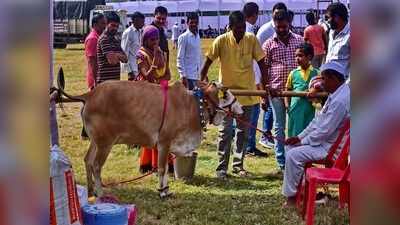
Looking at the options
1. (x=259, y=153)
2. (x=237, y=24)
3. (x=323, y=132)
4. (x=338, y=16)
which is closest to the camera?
(x=323, y=132)

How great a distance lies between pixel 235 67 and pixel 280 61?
0.67 meters

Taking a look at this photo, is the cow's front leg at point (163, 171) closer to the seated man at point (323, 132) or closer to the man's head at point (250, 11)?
the seated man at point (323, 132)

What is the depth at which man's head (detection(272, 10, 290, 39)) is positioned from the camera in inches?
289

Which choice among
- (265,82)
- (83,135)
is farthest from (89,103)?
(83,135)

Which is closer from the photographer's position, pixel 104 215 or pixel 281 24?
pixel 104 215

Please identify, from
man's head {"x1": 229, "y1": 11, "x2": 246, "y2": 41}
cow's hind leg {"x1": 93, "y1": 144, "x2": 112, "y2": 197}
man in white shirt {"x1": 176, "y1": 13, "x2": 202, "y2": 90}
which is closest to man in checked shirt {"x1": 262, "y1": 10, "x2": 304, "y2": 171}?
man's head {"x1": 229, "y1": 11, "x2": 246, "y2": 41}

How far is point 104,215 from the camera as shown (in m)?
3.73

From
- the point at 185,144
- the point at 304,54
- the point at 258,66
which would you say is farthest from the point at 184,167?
the point at 304,54

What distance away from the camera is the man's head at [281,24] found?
7340 mm

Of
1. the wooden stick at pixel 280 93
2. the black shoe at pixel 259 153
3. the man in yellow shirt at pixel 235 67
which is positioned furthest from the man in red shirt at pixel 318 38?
the wooden stick at pixel 280 93

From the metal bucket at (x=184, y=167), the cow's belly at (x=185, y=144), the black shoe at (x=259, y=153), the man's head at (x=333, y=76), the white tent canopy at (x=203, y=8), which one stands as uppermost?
the white tent canopy at (x=203, y=8)

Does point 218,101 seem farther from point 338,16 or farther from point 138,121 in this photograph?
point 338,16

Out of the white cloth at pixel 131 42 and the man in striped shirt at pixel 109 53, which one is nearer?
the man in striped shirt at pixel 109 53

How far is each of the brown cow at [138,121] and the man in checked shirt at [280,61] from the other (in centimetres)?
124
